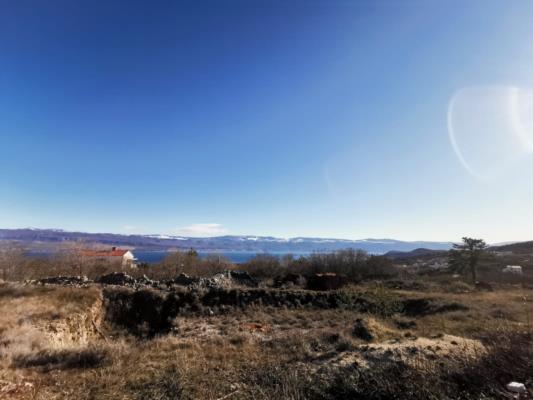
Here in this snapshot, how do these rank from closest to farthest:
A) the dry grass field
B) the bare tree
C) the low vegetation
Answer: the dry grass field
the low vegetation
the bare tree

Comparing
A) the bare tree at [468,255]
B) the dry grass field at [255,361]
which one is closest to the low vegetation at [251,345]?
the dry grass field at [255,361]

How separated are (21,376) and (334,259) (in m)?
47.2

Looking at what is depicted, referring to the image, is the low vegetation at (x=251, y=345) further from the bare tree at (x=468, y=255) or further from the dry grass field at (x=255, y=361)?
the bare tree at (x=468, y=255)

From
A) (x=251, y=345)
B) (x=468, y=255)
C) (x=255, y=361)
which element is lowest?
(x=251, y=345)

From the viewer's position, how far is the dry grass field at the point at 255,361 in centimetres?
630

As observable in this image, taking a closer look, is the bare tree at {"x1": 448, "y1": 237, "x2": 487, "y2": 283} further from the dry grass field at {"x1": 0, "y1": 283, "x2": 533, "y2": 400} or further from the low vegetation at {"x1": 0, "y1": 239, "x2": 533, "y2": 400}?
the dry grass field at {"x1": 0, "y1": 283, "x2": 533, "y2": 400}

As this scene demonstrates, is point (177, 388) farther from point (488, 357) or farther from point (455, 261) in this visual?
point (455, 261)

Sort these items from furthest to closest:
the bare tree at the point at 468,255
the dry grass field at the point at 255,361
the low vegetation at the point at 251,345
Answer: the bare tree at the point at 468,255, the low vegetation at the point at 251,345, the dry grass field at the point at 255,361

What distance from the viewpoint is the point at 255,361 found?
33.0 ft

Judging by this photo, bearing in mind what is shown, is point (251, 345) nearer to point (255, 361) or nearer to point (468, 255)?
point (255, 361)

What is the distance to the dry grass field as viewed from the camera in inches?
248

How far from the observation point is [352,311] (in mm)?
21406

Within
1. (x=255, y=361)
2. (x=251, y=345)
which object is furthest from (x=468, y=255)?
(x=255, y=361)

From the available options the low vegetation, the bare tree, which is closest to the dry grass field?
the low vegetation
